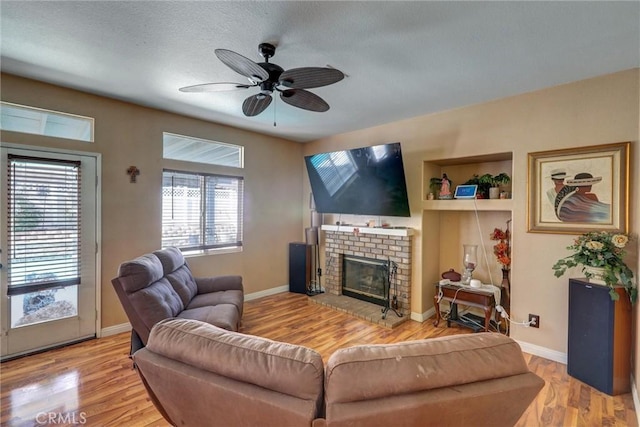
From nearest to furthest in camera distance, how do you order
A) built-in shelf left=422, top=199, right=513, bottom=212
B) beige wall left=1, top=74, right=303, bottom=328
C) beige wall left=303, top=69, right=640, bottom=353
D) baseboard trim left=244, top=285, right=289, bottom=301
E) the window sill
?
beige wall left=303, top=69, right=640, bottom=353
beige wall left=1, top=74, right=303, bottom=328
built-in shelf left=422, top=199, right=513, bottom=212
the window sill
baseboard trim left=244, top=285, right=289, bottom=301

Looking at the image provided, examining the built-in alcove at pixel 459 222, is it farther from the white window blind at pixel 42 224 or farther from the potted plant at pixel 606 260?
the white window blind at pixel 42 224

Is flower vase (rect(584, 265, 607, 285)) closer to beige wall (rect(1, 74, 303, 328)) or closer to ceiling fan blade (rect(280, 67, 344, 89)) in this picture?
ceiling fan blade (rect(280, 67, 344, 89))

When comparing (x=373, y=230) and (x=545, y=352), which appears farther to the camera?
(x=373, y=230)

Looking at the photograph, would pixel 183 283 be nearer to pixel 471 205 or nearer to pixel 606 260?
pixel 471 205

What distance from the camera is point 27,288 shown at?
2.71 m

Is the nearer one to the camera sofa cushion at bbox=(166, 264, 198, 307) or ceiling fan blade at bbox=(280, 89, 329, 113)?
ceiling fan blade at bbox=(280, 89, 329, 113)

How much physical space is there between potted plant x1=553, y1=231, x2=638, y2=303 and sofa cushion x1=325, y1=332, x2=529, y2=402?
183 centimetres

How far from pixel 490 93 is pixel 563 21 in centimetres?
113

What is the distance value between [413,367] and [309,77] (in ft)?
5.50

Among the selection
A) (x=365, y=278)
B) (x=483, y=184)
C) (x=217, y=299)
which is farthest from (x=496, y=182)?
(x=217, y=299)

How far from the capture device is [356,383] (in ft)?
3.17

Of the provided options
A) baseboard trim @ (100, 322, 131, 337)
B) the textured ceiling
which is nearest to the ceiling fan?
the textured ceiling

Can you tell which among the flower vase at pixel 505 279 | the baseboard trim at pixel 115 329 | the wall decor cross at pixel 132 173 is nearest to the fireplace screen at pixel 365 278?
the flower vase at pixel 505 279

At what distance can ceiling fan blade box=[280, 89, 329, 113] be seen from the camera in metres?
2.09
